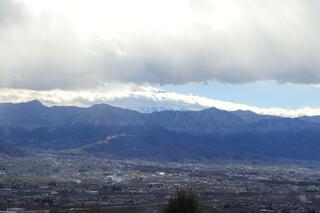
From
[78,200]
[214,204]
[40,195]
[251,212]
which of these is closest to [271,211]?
[251,212]

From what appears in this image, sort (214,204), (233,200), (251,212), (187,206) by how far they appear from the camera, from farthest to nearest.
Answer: (233,200) < (214,204) < (251,212) < (187,206)

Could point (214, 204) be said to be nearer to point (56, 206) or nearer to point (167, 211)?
point (56, 206)

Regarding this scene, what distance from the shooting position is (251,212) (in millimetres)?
159000

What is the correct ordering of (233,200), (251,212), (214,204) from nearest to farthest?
(251,212) < (214,204) < (233,200)

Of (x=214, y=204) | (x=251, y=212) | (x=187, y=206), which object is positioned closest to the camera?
(x=187, y=206)

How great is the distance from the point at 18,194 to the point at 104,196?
76.5ft

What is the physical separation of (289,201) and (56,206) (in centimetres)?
6464

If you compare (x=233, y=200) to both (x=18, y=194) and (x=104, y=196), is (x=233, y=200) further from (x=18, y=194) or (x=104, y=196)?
(x=18, y=194)

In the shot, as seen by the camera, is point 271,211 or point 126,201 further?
point 126,201

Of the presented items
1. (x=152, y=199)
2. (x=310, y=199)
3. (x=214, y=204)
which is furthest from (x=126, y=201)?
(x=310, y=199)

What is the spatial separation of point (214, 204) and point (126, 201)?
22.5m

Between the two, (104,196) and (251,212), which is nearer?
(251,212)

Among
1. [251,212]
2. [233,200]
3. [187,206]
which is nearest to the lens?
[187,206]

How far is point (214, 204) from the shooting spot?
17750 cm
